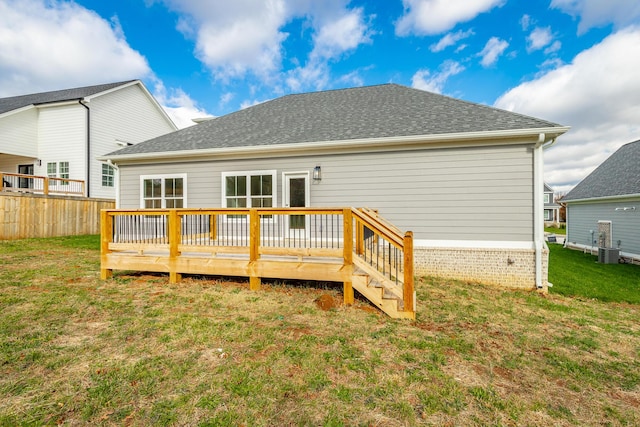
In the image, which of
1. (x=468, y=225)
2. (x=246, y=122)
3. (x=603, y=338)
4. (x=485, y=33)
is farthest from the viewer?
(x=485, y=33)

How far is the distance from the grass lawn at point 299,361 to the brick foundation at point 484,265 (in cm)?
116

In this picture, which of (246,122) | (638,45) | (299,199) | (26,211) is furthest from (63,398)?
(638,45)

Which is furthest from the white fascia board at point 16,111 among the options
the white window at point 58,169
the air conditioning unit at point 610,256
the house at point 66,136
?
the air conditioning unit at point 610,256

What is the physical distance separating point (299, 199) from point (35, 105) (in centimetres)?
1769

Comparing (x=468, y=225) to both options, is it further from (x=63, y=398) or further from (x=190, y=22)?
(x=190, y=22)

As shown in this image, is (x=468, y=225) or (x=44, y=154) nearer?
(x=468, y=225)

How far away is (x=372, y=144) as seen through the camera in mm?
7070

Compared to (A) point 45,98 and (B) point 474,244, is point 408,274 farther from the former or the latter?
(A) point 45,98

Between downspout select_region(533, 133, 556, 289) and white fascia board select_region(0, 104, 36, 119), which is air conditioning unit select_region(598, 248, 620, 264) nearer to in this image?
downspout select_region(533, 133, 556, 289)

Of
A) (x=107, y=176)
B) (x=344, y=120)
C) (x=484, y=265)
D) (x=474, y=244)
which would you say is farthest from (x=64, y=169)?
(x=484, y=265)

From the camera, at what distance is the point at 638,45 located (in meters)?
11.2

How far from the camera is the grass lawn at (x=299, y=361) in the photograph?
2268mm

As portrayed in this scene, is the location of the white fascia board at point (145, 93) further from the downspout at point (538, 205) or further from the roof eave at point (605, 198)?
the roof eave at point (605, 198)

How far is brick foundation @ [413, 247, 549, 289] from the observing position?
6.41 m
